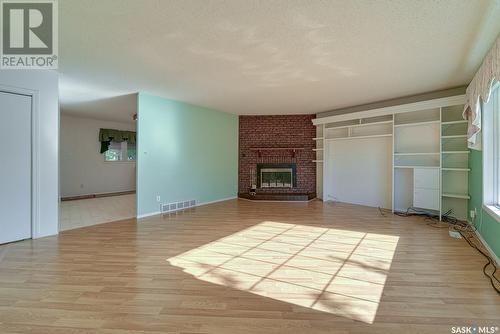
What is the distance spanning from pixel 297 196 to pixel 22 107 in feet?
18.9

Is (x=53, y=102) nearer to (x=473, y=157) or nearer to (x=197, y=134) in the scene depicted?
(x=197, y=134)

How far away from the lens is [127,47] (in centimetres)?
293

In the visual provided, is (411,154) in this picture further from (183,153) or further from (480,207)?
(183,153)

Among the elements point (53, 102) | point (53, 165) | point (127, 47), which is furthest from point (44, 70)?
point (127, 47)

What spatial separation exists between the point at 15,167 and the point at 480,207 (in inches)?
254

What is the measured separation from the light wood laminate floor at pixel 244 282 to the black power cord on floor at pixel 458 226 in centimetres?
10

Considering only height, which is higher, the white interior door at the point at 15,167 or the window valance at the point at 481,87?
the window valance at the point at 481,87

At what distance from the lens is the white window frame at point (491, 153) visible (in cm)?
319

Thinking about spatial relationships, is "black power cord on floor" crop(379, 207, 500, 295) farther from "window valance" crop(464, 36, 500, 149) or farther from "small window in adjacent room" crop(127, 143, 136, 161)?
"small window in adjacent room" crop(127, 143, 136, 161)

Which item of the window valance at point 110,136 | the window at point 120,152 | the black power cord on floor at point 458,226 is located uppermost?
the window valance at point 110,136

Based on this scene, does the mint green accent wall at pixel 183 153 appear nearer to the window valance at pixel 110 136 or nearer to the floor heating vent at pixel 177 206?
the floor heating vent at pixel 177 206

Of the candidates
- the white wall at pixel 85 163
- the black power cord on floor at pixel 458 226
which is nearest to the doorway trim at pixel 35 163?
the white wall at pixel 85 163

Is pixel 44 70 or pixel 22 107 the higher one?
pixel 44 70

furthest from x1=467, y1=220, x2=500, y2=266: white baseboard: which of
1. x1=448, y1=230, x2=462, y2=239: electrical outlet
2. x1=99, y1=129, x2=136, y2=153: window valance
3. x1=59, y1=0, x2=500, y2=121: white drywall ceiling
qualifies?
x1=99, y1=129, x2=136, y2=153: window valance
